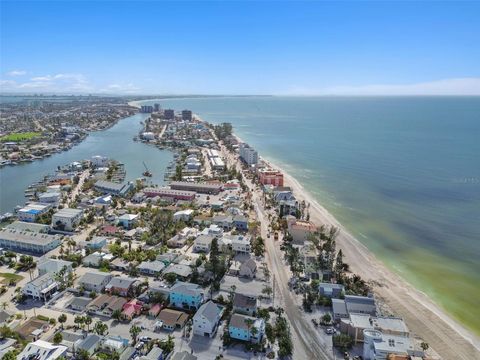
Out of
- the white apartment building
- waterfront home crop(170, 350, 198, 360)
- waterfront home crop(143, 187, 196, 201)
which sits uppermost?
the white apartment building

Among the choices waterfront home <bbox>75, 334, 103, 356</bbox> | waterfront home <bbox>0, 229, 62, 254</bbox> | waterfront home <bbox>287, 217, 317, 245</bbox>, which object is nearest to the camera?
waterfront home <bbox>75, 334, 103, 356</bbox>

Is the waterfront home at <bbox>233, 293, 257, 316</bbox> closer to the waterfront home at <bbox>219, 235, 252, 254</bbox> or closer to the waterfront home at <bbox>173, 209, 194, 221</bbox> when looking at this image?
the waterfront home at <bbox>219, 235, 252, 254</bbox>

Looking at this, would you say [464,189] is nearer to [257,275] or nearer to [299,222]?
[299,222]

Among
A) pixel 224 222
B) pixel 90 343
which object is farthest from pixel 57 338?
pixel 224 222

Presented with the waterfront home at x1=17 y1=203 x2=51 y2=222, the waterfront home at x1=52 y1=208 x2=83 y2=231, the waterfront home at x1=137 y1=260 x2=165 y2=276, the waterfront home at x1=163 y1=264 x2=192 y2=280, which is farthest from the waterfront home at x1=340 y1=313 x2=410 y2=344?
the waterfront home at x1=17 y1=203 x2=51 y2=222

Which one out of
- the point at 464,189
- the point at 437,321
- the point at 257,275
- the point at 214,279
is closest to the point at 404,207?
the point at 464,189

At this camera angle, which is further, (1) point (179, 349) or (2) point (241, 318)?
(2) point (241, 318)

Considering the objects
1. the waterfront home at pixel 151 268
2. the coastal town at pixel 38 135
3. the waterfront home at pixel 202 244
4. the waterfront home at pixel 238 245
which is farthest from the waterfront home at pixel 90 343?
the coastal town at pixel 38 135

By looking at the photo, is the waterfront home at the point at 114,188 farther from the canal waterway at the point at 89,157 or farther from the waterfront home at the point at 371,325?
the waterfront home at the point at 371,325
